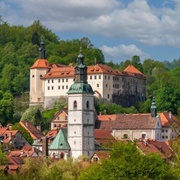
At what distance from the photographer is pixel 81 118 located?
279ft

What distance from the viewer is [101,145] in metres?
87.1

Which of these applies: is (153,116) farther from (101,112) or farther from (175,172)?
(175,172)

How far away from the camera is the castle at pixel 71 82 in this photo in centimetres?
11238

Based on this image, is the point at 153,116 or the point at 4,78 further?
the point at 4,78

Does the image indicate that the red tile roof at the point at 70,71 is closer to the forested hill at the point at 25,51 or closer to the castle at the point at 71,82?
the castle at the point at 71,82

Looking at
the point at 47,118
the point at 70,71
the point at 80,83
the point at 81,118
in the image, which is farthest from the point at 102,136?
the point at 70,71

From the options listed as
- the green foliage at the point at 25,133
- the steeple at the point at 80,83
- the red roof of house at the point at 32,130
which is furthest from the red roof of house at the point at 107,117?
the steeple at the point at 80,83

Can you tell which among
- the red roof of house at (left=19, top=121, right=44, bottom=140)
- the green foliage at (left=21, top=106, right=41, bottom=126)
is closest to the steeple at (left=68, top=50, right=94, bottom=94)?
the red roof of house at (left=19, top=121, right=44, bottom=140)

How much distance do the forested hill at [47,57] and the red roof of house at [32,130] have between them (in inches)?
793

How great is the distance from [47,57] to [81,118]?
184 ft

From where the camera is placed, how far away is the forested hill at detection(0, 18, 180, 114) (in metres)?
117

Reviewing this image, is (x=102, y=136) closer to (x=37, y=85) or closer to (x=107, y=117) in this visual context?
(x=107, y=117)

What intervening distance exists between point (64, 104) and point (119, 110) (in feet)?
23.3

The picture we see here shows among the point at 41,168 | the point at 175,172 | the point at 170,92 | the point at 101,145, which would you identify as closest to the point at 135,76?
the point at 170,92
